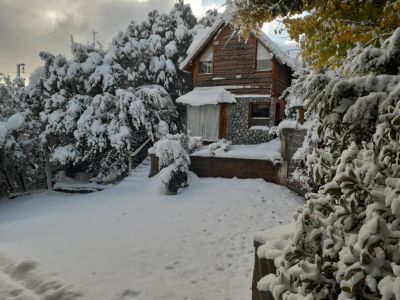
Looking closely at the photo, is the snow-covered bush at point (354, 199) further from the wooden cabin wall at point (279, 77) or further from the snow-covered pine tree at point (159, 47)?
the snow-covered pine tree at point (159, 47)

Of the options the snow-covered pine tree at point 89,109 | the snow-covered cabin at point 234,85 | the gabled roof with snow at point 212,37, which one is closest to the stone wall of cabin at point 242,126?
the snow-covered cabin at point 234,85

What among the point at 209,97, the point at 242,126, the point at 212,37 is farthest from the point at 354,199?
the point at 212,37

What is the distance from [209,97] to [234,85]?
71.4 inches

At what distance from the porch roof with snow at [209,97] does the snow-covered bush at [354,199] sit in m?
15.4

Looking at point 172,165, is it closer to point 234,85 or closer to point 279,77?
point 234,85

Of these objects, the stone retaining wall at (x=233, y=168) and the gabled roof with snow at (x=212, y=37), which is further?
the gabled roof with snow at (x=212, y=37)

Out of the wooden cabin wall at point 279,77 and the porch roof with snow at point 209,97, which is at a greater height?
the wooden cabin wall at point 279,77

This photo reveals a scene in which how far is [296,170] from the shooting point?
39.6ft

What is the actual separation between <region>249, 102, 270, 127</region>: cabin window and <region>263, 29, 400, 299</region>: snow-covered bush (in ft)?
53.3

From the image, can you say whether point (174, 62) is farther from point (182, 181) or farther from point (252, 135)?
point (182, 181)

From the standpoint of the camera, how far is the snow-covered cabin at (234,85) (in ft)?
60.9

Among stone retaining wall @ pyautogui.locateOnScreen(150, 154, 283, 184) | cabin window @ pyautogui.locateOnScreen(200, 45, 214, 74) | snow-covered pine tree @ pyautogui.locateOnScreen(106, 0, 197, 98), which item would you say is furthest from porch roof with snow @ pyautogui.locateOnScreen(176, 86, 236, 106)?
snow-covered pine tree @ pyautogui.locateOnScreen(106, 0, 197, 98)

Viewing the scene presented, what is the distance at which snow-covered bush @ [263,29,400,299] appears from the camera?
2.09 m

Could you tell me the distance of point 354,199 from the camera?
7.93 ft
